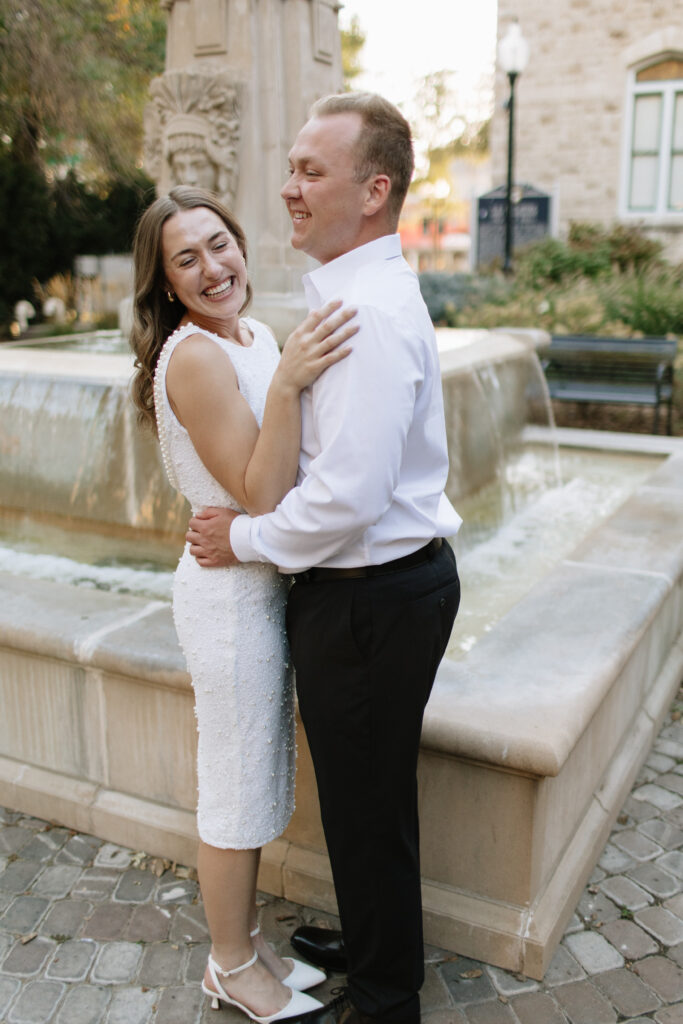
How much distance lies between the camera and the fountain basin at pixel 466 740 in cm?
241

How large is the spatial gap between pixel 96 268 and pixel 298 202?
18229 millimetres

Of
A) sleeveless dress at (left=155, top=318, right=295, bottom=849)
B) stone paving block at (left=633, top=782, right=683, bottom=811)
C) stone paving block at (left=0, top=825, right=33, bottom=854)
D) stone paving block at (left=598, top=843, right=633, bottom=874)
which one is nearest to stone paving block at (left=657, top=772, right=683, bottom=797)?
stone paving block at (left=633, top=782, right=683, bottom=811)

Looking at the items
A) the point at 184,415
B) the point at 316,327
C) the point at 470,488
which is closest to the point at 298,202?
the point at 316,327

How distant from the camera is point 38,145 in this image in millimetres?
16594

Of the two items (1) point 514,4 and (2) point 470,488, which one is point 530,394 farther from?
(1) point 514,4

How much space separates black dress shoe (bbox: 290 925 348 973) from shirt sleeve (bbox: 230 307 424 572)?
4.25 feet

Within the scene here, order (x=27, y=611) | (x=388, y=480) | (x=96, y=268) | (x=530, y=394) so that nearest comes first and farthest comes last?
(x=388, y=480), (x=27, y=611), (x=530, y=394), (x=96, y=268)

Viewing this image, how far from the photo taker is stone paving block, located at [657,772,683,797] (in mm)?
A: 3359

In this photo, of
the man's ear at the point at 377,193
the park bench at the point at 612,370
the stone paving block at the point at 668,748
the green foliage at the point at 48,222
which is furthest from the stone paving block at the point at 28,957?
the green foliage at the point at 48,222

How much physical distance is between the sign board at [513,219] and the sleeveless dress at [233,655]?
1437cm

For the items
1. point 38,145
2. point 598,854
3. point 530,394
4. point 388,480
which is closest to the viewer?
point 388,480

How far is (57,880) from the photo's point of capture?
9.37ft

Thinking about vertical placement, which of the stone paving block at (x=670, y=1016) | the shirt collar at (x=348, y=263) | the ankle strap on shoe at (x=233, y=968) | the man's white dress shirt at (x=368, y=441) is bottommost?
the stone paving block at (x=670, y=1016)

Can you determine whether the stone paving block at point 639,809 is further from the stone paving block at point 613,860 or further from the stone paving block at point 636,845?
the stone paving block at point 613,860
